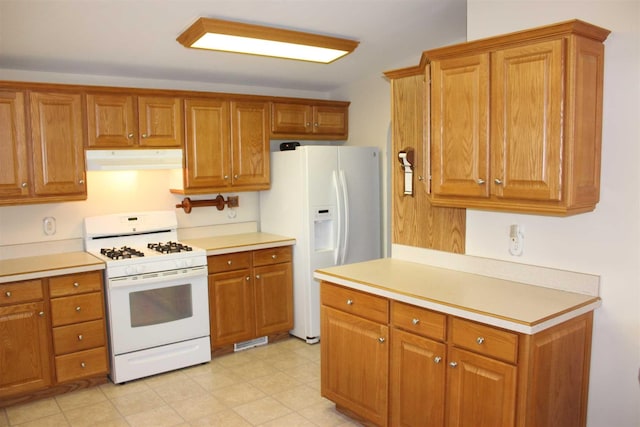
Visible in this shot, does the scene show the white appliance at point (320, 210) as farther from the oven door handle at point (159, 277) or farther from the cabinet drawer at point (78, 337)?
the cabinet drawer at point (78, 337)

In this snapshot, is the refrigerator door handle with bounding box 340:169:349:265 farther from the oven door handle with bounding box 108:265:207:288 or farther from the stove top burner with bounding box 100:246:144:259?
the stove top burner with bounding box 100:246:144:259

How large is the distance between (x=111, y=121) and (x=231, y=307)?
1.74 m

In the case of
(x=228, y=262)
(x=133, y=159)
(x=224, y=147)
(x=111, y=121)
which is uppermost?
(x=111, y=121)

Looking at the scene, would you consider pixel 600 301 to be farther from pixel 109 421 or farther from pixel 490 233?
pixel 109 421

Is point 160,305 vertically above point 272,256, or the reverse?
point 272,256

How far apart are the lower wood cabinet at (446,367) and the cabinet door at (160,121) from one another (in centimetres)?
190

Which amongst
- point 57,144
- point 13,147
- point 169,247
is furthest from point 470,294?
point 13,147

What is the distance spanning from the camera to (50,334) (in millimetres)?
3531

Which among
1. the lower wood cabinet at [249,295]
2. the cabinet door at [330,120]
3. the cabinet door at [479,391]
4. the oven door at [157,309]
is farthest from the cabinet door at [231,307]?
the cabinet door at [479,391]

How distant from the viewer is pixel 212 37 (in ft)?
10.3

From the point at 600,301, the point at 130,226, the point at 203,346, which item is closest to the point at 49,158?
the point at 130,226

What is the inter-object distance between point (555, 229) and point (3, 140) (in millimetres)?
3516

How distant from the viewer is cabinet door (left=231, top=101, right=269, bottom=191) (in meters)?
4.48

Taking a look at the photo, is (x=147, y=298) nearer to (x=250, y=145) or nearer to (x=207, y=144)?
(x=207, y=144)
